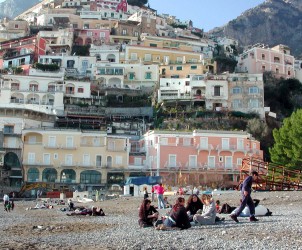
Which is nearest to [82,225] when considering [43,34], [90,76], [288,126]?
[288,126]

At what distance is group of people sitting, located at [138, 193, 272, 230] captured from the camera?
12.5 metres

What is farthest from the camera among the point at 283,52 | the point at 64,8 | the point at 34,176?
the point at 64,8

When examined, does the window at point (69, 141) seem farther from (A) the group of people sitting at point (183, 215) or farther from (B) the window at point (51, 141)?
(A) the group of people sitting at point (183, 215)

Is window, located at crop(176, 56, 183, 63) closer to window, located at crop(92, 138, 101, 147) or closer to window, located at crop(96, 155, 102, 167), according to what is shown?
window, located at crop(92, 138, 101, 147)

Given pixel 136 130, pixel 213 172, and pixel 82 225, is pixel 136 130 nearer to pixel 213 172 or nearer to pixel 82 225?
pixel 213 172

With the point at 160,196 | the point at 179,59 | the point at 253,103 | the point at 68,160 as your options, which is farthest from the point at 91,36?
the point at 160,196

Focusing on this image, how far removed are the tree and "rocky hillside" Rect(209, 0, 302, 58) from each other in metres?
80.6

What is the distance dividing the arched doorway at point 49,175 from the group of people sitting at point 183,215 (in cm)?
3951

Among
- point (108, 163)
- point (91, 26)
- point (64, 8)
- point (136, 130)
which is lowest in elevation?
point (108, 163)

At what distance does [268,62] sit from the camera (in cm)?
7600

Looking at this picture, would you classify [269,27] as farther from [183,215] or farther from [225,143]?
[183,215]

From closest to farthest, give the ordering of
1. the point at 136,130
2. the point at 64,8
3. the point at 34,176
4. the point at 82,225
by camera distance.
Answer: the point at 82,225
the point at 34,176
the point at 136,130
the point at 64,8

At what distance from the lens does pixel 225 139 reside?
2098 inches

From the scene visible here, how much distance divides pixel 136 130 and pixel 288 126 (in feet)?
73.4
